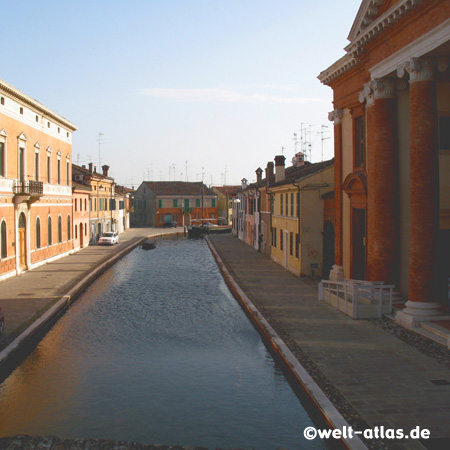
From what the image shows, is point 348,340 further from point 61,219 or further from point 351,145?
point 61,219

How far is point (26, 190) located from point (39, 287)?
697 centimetres

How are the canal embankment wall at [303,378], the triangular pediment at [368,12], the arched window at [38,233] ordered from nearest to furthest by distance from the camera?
→ the canal embankment wall at [303,378] → the triangular pediment at [368,12] → the arched window at [38,233]

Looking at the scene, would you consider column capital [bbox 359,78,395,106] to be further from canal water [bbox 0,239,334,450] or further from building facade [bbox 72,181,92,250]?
building facade [bbox 72,181,92,250]

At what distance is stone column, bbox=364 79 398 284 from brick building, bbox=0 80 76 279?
61.1 feet

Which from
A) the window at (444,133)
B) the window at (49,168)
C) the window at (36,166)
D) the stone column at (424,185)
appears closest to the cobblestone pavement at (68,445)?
the stone column at (424,185)

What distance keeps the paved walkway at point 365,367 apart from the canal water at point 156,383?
880 mm

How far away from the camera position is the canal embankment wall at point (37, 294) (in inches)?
612

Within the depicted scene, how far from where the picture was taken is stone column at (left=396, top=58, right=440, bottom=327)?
49.2ft

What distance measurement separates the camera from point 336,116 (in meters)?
23.4

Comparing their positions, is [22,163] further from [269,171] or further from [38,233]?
[269,171]

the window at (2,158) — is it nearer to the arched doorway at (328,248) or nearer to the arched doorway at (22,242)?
the arched doorway at (22,242)

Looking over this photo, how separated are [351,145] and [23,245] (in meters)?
20.0

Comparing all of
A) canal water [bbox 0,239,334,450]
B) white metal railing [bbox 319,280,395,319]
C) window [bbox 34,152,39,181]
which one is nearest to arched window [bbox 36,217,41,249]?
window [bbox 34,152,39,181]

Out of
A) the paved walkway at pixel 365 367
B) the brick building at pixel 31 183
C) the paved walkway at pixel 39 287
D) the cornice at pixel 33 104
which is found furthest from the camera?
the brick building at pixel 31 183
